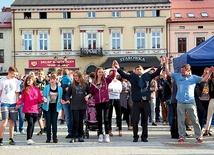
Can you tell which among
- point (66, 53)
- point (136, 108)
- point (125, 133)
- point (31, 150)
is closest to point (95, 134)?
point (125, 133)

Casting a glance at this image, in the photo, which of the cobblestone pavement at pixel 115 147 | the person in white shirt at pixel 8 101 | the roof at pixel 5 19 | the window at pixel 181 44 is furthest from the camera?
the roof at pixel 5 19

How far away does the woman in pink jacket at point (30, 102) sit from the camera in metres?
11.0

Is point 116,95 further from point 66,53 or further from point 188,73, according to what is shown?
point 66,53

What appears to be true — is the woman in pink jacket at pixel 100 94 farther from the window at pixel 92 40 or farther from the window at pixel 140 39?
the window at pixel 140 39

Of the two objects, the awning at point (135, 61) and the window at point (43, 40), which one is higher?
the window at point (43, 40)

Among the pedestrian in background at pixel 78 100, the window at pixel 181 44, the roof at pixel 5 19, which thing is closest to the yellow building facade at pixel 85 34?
the roof at pixel 5 19

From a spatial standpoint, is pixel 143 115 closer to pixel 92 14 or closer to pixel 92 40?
pixel 92 40

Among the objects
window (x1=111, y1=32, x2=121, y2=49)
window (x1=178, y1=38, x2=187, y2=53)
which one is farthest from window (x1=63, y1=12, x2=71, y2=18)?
window (x1=178, y1=38, x2=187, y2=53)

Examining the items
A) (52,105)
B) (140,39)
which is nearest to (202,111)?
(52,105)

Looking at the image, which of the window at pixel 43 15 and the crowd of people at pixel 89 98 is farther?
the window at pixel 43 15

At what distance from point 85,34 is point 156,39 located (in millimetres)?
7763

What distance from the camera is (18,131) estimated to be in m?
14.0

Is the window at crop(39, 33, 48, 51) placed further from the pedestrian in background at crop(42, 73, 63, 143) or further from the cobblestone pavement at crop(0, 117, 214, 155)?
the pedestrian in background at crop(42, 73, 63, 143)

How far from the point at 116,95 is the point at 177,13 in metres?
37.5
